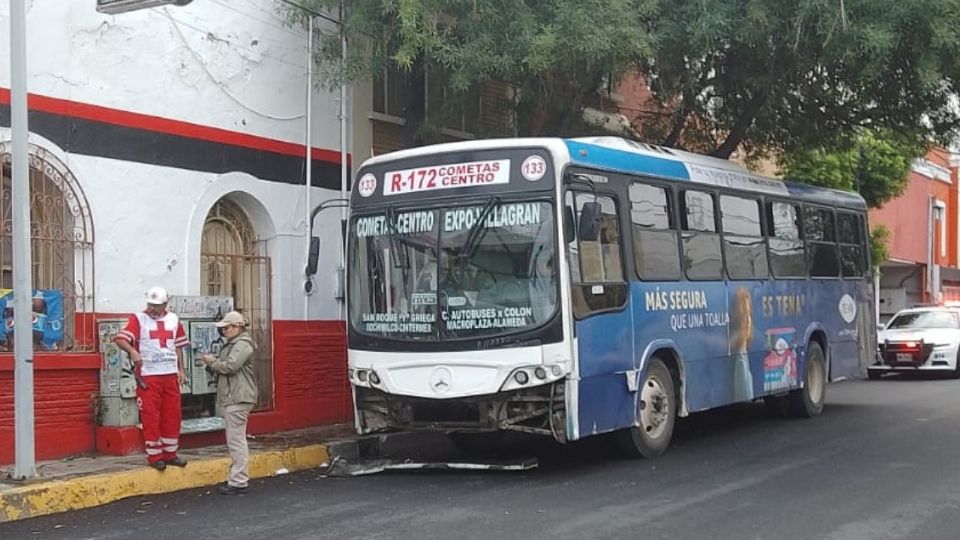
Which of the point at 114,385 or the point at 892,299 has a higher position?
the point at 892,299

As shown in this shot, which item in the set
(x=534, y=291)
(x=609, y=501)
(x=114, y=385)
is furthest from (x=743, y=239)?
(x=114, y=385)

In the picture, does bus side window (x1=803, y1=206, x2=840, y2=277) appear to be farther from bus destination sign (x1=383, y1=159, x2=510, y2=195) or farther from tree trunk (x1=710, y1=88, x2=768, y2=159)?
bus destination sign (x1=383, y1=159, x2=510, y2=195)

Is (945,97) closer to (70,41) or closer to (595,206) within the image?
(595,206)

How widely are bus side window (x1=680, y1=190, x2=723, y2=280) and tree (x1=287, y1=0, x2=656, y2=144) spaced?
170 centimetres

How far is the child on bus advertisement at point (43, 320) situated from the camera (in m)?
10.3

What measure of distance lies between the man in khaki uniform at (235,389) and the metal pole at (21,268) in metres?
1.44

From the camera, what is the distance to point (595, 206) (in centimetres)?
1002

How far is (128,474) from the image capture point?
946cm

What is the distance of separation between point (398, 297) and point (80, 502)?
10.7 ft

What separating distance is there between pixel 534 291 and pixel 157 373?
3446 mm

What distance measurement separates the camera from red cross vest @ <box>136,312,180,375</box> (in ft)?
32.4

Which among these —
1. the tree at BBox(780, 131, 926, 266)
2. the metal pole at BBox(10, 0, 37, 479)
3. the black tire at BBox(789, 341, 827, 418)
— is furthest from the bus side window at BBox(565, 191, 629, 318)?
the tree at BBox(780, 131, 926, 266)

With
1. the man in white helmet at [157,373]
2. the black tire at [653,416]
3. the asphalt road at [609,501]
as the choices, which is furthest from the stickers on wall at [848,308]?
the man in white helmet at [157,373]

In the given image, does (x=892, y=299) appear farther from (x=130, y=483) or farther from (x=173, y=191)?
(x=130, y=483)
